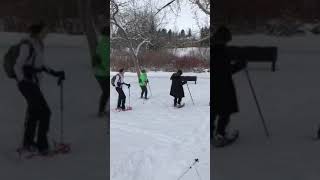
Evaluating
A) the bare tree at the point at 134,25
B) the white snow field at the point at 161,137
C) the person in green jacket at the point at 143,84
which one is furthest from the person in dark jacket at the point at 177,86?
the bare tree at the point at 134,25

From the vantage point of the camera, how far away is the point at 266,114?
10.3 feet

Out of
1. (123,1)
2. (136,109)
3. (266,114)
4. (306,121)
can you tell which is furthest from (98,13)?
(123,1)

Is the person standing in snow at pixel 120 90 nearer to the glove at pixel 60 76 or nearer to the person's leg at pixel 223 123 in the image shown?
the glove at pixel 60 76

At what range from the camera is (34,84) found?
3143 mm

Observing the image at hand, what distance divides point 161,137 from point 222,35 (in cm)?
265

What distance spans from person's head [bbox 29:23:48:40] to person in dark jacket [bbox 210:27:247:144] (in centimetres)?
112

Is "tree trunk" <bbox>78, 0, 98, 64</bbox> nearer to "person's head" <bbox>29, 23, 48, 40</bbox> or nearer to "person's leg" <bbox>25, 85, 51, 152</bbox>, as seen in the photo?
"person's head" <bbox>29, 23, 48, 40</bbox>

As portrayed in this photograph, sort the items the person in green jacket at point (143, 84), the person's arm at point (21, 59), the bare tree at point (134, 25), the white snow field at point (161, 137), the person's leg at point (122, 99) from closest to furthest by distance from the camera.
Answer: the person's arm at point (21, 59)
the white snow field at point (161, 137)
the person's leg at point (122, 99)
the person in green jacket at point (143, 84)
the bare tree at point (134, 25)

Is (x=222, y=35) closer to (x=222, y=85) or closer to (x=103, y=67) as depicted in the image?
(x=222, y=85)

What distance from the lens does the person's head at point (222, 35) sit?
10.1 ft

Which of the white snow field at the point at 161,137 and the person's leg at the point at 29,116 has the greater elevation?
the person's leg at the point at 29,116

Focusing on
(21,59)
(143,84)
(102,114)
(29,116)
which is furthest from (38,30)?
(143,84)

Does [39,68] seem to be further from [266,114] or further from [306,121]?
[306,121]

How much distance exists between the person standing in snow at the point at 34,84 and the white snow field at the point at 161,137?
153 cm
